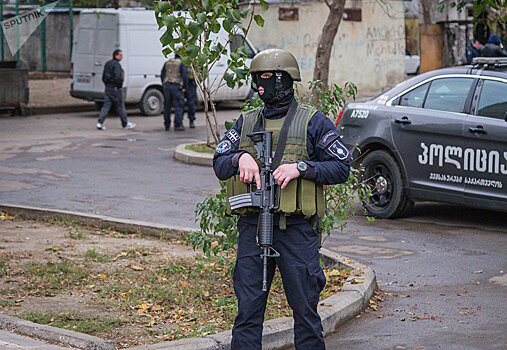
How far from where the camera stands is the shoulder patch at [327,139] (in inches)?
172

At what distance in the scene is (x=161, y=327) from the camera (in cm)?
544

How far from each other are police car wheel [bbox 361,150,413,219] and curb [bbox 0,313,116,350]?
Result: 16.2 ft

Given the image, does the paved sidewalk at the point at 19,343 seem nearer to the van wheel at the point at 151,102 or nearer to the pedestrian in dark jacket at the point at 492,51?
the pedestrian in dark jacket at the point at 492,51

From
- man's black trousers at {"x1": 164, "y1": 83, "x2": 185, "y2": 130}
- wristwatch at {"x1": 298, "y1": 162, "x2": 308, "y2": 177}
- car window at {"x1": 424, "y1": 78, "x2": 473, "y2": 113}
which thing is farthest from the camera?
man's black trousers at {"x1": 164, "y1": 83, "x2": 185, "y2": 130}

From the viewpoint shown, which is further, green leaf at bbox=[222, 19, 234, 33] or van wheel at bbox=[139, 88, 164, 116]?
van wheel at bbox=[139, 88, 164, 116]

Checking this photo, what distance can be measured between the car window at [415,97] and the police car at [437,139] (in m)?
0.01

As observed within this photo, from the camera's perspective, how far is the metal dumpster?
2202 cm

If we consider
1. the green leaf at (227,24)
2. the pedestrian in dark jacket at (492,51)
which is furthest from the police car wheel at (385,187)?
the pedestrian in dark jacket at (492,51)

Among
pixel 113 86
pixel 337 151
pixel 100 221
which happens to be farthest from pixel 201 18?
pixel 113 86

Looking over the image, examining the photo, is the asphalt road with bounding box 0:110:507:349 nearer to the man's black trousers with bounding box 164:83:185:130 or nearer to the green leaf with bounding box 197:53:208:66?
the man's black trousers with bounding box 164:83:185:130

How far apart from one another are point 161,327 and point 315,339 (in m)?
1.41

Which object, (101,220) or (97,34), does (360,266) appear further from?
(97,34)

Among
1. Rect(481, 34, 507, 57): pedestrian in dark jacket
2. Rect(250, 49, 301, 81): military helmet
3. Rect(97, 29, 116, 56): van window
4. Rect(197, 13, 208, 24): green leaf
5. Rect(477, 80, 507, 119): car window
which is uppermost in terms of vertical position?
Rect(97, 29, 116, 56): van window

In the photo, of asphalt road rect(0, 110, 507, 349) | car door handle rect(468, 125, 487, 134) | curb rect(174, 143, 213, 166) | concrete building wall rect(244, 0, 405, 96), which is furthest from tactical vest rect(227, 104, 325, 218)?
concrete building wall rect(244, 0, 405, 96)
